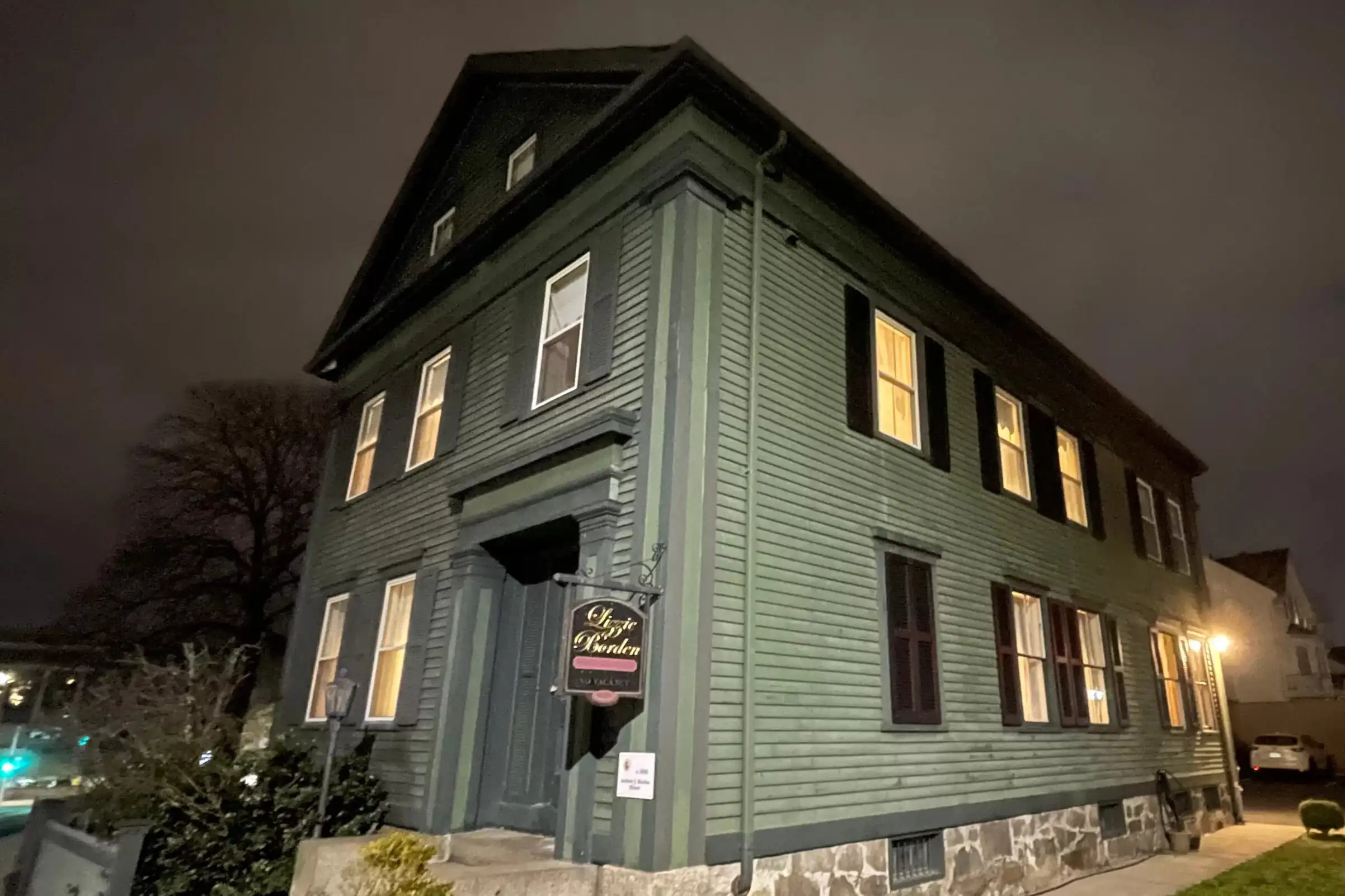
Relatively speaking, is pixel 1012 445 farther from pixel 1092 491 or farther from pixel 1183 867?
pixel 1183 867

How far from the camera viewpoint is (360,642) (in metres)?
10.5

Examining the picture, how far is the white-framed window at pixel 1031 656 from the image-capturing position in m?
10.4

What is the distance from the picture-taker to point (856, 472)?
8633mm

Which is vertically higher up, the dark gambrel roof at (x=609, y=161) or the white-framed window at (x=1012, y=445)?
the dark gambrel roof at (x=609, y=161)

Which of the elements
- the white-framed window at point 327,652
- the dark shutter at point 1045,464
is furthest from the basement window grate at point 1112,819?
the white-framed window at point 327,652

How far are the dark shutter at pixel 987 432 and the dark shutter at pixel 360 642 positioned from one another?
8295mm

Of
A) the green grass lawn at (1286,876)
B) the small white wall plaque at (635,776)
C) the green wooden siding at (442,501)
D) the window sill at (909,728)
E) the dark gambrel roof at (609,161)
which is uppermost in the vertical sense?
the dark gambrel roof at (609,161)

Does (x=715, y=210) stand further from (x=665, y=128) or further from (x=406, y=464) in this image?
(x=406, y=464)

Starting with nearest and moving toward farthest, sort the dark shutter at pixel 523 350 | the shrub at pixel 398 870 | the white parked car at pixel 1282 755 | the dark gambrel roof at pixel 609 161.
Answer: the shrub at pixel 398 870
the dark gambrel roof at pixel 609 161
the dark shutter at pixel 523 350
the white parked car at pixel 1282 755

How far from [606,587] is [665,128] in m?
4.89

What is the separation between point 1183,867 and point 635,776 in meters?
9.34

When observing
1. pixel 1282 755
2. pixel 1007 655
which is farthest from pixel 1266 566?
pixel 1007 655

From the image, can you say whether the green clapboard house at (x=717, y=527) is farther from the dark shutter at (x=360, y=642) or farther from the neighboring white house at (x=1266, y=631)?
the neighboring white house at (x=1266, y=631)

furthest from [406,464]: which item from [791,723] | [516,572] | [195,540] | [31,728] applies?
[31,728]
